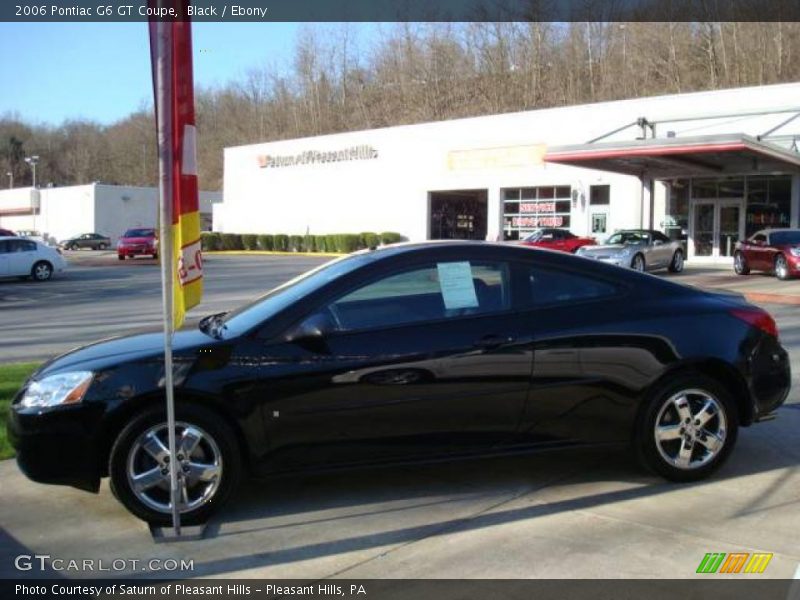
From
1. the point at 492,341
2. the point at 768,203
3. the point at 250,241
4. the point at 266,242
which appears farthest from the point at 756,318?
the point at 250,241

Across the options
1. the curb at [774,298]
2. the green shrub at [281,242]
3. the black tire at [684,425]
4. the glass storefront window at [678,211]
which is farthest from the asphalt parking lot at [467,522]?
the green shrub at [281,242]

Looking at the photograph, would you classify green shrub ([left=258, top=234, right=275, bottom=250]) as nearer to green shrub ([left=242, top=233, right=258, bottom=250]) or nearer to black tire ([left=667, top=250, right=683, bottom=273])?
green shrub ([left=242, top=233, right=258, bottom=250])

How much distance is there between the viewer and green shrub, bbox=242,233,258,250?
51.5m

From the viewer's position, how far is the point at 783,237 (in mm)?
22578

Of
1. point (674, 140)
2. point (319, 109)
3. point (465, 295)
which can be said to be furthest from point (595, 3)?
point (465, 295)

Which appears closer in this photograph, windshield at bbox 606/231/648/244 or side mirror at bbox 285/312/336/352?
side mirror at bbox 285/312/336/352

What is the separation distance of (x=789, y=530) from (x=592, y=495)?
3.55 ft

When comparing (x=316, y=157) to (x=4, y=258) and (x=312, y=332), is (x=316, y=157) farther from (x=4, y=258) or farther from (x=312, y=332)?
(x=312, y=332)

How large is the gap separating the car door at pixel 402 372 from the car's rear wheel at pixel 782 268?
1965cm

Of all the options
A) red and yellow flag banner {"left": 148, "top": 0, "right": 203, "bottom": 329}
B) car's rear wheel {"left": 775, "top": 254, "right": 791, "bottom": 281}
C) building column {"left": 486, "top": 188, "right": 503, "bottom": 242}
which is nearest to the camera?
red and yellow flag banner {"left": 148, "top": 0, "right": 203, "bottom": 329}

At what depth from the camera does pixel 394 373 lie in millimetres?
4508

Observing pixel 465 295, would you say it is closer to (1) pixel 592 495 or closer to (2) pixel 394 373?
(2) pixel 394 373

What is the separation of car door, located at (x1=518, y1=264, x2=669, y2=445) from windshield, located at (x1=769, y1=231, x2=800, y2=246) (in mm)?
19687

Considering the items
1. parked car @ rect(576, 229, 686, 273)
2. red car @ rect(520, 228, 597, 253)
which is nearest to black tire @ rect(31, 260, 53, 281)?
red car @ rect(520, 228, 597, 253)
